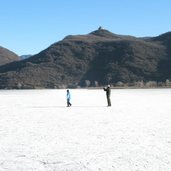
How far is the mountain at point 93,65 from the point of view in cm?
13838

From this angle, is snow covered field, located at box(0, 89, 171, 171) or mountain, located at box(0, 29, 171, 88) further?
mountain, located at box(0, 29, 171, 88)

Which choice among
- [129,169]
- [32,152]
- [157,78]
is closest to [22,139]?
[32,152]

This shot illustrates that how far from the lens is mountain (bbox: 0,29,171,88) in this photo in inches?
5448

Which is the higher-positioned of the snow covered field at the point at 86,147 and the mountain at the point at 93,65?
the mountain at the point at 93,65

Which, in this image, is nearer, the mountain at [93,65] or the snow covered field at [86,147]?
the snow covered field at [86,147]

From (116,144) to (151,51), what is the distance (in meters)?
144

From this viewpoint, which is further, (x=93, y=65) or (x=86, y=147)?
(x=93, y=65)

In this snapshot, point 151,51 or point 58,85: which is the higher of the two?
point 151,51

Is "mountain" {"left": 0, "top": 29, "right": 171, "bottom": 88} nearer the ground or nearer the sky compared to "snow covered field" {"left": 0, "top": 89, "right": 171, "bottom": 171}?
nearer the sky

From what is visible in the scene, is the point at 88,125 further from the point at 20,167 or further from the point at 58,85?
the point at 58,85

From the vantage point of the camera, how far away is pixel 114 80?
137375 mm

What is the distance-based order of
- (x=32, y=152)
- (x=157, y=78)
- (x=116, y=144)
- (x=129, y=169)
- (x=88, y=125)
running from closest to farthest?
1. (x=129, y=169)
2. (x=32, y=152)
3. (x=116, y=144)
4. (x=88, y=125)
5. (x=157, y=78)

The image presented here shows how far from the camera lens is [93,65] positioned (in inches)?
6073

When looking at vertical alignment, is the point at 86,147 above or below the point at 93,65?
below
